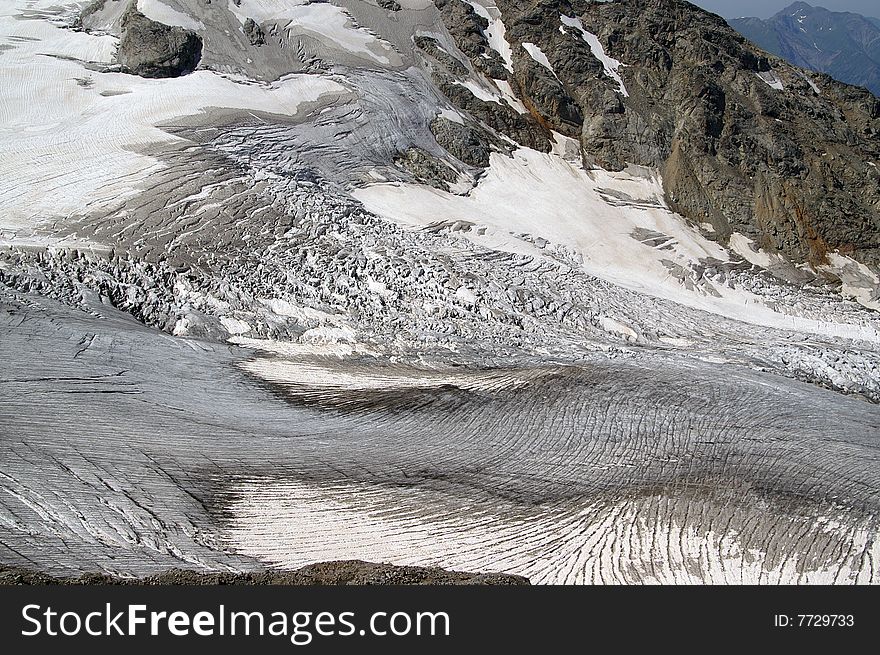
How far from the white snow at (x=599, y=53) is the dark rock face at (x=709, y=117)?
0.28 metres

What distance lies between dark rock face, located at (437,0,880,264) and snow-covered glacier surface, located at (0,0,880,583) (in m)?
1.20

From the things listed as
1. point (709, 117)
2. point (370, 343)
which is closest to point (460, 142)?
point (709, 117)

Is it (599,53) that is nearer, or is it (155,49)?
(155,49)

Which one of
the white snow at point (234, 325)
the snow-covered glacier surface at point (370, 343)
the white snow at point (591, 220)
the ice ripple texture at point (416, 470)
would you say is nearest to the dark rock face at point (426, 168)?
the snow-covered glacier surface at point (370, 343)

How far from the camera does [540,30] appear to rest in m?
27.9


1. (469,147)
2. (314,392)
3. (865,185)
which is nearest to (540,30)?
(469,147)

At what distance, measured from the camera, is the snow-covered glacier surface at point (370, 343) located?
27.4ft

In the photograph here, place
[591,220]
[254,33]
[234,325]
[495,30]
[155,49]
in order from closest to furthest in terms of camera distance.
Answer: [234,325], [155,49], [591,220], [254,33], [495,30]

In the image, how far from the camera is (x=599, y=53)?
2847 centimetres

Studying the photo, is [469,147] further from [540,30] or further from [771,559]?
[771,559]

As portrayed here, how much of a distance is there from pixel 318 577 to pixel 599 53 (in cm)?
2725

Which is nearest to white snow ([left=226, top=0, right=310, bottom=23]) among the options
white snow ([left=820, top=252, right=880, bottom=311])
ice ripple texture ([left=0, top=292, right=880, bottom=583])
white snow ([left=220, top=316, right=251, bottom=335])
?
white snow ([left=220, top=316, right=251, bottom=335])

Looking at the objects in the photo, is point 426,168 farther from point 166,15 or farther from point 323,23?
point 166,15

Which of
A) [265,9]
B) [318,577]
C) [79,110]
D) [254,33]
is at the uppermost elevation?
[265,9]
